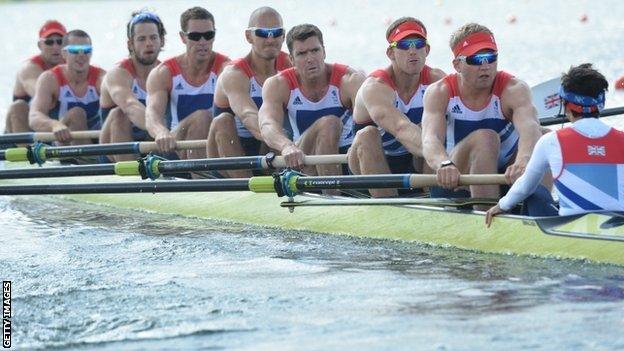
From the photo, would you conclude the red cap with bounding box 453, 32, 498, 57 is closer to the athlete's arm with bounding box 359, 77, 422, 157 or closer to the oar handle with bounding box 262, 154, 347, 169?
the athlete's arm with bounding box 359, 77, 422, 157

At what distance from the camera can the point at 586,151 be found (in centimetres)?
711

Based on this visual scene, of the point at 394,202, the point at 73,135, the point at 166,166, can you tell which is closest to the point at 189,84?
the point at 73,135

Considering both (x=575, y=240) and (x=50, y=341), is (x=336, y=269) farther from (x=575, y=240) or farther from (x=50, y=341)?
(x=50, y=341)

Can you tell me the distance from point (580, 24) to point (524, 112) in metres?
24.3

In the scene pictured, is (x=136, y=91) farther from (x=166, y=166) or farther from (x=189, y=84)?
(x=166, y=166)

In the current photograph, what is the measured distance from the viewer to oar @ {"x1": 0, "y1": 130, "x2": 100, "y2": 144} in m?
12.5

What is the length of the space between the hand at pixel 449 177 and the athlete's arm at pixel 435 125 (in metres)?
0.15

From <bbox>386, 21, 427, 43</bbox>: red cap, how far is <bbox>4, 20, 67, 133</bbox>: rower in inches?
261

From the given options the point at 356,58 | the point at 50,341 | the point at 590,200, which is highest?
the point at 356,58

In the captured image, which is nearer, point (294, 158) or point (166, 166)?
→ point (294, 158)

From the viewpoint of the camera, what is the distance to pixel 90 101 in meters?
13.8

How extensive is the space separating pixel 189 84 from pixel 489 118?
388cm

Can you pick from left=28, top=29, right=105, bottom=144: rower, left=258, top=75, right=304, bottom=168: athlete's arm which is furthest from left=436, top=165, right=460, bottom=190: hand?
left=28, top=29, right=105, bottom=144: rower

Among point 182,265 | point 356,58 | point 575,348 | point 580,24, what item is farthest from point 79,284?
point 580,24
